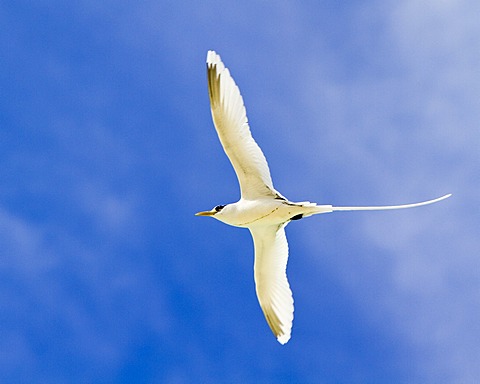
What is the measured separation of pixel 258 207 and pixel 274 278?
Answer: 2085 mm

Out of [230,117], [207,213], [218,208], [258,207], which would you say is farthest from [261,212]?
[230,117]

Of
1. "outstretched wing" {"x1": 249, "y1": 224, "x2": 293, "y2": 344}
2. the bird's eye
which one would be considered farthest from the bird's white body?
"outstretched wing" {"x1": 249, "y1": 224, "x2": 293, "y2": 344}

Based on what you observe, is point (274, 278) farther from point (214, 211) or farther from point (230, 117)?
point (230, 117)

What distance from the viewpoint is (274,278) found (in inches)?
649

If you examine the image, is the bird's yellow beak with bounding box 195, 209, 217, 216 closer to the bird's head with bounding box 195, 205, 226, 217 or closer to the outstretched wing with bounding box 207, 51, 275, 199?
the bird's head with bounding box 195, 205, 226, 217

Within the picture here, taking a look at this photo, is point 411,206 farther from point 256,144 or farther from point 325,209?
point 256,144

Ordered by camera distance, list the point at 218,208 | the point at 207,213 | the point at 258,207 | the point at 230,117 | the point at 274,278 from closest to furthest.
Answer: the point at 230,117 → the point at 258,207 → the point at 218,208 → the point at 207,213 → the point at 274,278

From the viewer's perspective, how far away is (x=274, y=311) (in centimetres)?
1642

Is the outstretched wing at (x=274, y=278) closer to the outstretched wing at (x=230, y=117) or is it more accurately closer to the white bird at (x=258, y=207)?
the white bird at (x=258, y=207)

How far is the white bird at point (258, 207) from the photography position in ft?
48.0

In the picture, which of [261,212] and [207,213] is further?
[207,213]

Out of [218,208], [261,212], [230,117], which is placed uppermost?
[230,117]

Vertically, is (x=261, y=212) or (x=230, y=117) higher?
(x=230, y=117)

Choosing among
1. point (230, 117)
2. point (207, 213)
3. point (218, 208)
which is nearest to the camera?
point (230, 117)
